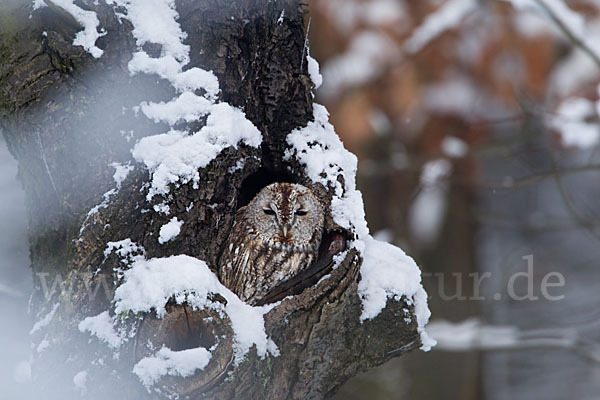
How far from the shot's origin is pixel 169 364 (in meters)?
1.80

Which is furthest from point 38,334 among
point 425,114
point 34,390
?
point 425,114

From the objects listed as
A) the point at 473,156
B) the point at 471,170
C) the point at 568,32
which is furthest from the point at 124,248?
the point at 471,170

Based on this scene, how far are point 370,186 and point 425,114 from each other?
1243 mm

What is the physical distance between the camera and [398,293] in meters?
2.17

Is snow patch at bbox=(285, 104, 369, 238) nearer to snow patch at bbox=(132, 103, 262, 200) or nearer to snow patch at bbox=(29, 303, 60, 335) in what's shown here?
snow patch at bbox=(132, 103, 262, 200)

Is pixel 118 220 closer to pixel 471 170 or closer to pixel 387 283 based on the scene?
pixel 387 283

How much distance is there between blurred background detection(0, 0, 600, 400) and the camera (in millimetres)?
4129

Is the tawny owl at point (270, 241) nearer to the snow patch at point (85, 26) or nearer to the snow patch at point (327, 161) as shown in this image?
the snow patch at point (327, 161)

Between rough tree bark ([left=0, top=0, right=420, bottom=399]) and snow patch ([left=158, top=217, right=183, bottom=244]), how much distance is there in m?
0.02

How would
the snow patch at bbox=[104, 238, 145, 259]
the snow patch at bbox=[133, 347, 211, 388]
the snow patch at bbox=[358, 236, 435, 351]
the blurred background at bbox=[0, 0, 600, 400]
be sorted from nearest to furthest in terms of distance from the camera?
the snow patch at bbox=[133, 347, 211, 388] < the snow patch at bbox=[104, 238, 145, 259] < the snow patch at bbox=[358, 236, 435, 351] < the blurred background at bbox=[0, 0, 600, 400]

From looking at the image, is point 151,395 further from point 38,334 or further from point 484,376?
point 484,376

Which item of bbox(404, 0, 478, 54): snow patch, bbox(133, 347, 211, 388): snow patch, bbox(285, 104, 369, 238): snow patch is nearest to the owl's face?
bbox(285, 104, 369, 238): snow patch

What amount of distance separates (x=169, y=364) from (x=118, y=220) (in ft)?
1.73

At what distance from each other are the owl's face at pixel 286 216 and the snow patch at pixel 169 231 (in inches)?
26.5
